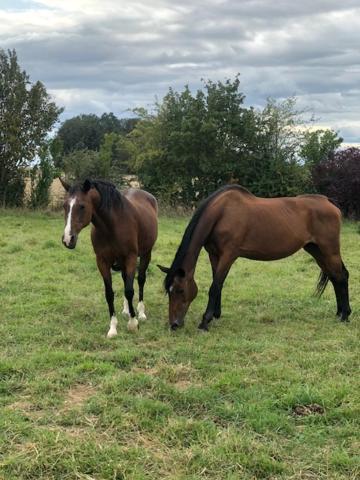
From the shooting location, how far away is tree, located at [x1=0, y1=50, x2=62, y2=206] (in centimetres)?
1836

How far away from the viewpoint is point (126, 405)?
419 centimetres

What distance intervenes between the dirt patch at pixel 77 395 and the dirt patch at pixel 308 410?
1.65m

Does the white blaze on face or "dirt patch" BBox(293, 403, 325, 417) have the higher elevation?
the white blaze on face

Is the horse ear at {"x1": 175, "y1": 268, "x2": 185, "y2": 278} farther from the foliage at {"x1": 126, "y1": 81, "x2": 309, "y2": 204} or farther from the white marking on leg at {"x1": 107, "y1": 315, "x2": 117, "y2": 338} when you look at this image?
the foliage at {"x1": 126, "y1": 81, "x2": 309, "y2": 204}

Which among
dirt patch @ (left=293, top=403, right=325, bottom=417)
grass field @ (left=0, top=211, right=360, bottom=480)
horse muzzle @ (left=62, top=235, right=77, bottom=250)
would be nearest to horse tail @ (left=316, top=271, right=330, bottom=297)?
grass field @ (left=0, top=211, right=360, bottom=480)

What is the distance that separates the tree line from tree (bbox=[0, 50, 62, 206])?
34 millimetres

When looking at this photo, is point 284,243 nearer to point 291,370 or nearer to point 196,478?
point 291,370

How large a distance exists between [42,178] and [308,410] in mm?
16483

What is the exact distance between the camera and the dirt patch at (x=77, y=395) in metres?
4.21

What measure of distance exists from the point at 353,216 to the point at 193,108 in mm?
7240

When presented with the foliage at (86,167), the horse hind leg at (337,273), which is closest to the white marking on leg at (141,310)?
the horse hind leg at (337,273)

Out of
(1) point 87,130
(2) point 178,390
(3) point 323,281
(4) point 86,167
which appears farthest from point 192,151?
(1) point 87,130

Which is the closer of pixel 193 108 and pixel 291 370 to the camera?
pixel 291 370

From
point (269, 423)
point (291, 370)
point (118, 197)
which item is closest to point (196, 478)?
point (269, 423)
